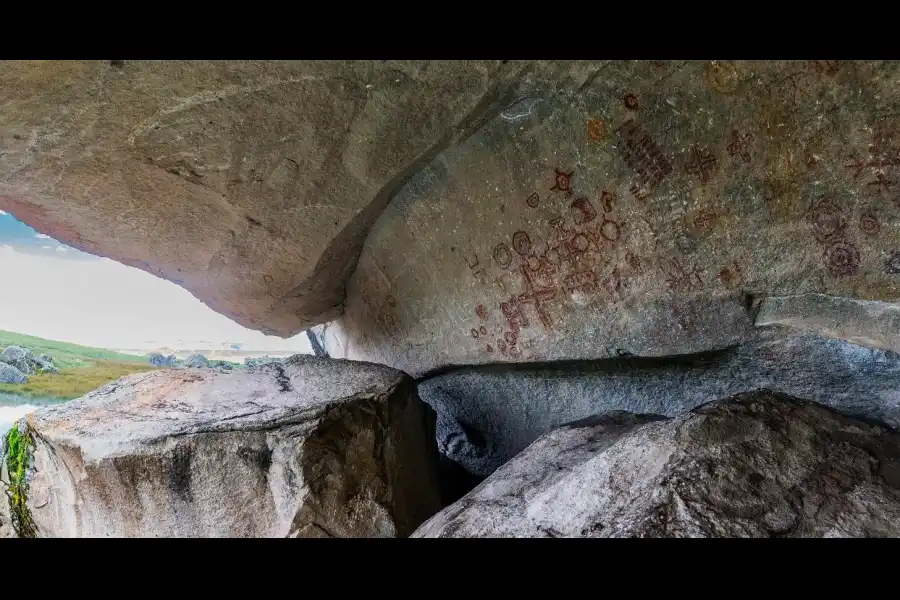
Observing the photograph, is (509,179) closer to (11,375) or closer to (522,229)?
(522,229)

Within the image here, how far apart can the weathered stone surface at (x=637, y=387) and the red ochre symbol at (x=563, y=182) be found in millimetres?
937

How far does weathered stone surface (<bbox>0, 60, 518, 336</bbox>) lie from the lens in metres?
2.50

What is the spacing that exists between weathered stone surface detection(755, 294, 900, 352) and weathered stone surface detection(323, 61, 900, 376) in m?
0.06

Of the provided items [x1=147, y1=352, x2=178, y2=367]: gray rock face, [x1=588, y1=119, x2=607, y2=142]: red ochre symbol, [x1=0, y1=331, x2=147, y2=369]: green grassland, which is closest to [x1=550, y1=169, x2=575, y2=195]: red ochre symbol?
[x1=588, y1=119, x2=607, y2=142]: red ochre symbol

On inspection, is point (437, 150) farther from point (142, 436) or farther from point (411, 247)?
point (142, 436)

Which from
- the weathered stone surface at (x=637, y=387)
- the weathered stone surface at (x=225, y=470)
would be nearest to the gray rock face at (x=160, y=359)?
the weathered stone surface at (x=225, y=470)

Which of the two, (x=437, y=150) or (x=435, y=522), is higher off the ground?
(x=437, y=150)

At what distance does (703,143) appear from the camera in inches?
95.3

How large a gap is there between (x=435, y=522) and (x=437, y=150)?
73.1 inches

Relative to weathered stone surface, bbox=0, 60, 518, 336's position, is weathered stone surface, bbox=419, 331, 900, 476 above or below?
below

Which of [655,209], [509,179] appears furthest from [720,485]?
[509,179]

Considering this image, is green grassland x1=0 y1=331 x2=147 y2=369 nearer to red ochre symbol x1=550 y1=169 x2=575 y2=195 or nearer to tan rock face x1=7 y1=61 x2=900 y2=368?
tan rock face x1=7 y1=61 x2=900 y2=368

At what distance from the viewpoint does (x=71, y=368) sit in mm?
3484
